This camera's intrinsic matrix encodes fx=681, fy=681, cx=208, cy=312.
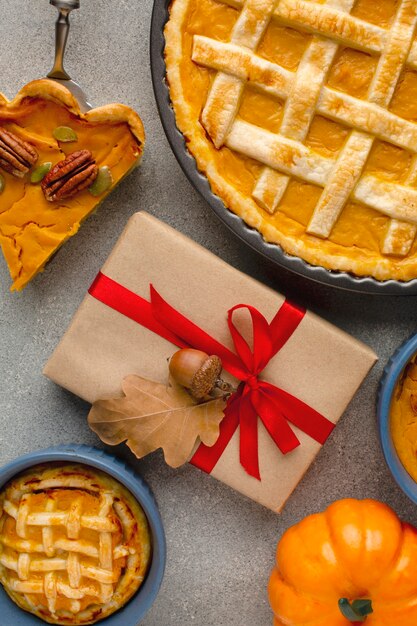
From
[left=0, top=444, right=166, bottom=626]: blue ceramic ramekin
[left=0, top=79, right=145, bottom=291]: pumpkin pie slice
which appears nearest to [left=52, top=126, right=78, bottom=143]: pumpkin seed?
[left=0, top=79, right=145, bottom=291]: pumpkin pie slice

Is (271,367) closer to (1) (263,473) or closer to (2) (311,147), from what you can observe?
(1) (263,473)

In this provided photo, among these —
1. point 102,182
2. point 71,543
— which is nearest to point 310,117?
point 102,182

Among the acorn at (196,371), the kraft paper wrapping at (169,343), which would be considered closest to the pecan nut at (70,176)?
the kraft paper wrapping at (169,343)

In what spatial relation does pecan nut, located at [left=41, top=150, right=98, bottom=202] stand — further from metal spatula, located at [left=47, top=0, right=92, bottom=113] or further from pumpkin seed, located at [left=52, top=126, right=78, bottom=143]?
metal spatula, located at [left=47, top=0, right=92, bottom=113]

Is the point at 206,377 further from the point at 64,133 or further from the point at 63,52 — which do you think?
the point at 63,52

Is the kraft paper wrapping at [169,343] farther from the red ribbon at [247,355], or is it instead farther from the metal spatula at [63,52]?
the metal spatula at [63,52]
